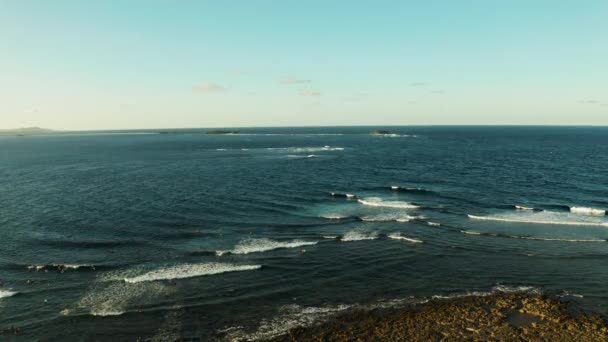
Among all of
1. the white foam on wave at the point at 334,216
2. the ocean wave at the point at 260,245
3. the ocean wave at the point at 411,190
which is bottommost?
the ocean wave at the point at 260,245

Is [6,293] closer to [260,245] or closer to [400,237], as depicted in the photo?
[260,245]

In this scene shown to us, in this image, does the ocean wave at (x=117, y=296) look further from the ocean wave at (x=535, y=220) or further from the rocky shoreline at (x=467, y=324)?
the ocean wave at (x=535, y=220)

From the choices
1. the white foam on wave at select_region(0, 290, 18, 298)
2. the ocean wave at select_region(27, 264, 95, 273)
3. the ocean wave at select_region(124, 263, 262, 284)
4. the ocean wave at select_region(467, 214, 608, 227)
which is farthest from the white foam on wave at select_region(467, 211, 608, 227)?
the white foam on wave at select_region(0, 290, 18, 298)

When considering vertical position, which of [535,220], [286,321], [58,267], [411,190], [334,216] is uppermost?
[411,190]

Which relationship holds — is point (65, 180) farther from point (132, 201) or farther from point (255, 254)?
point (255, 254)

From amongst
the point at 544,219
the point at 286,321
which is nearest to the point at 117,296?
the point at 286,321

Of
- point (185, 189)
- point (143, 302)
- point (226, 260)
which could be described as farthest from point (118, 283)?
point (185, 189)

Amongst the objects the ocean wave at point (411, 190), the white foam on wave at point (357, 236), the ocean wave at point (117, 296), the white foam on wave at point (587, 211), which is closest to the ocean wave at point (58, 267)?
the ocean wave at point (117, 296)
